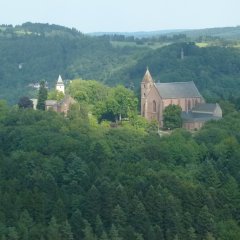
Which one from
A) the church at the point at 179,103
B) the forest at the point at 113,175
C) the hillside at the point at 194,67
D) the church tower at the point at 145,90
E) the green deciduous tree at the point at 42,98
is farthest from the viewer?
the hillside at the point at 194,67

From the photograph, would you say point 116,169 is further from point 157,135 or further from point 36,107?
point 36,107

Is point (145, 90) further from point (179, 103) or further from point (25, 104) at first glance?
point (25, 104)

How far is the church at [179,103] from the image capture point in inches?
3760

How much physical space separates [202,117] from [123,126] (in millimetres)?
9525

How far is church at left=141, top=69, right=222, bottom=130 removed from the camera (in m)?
95.5

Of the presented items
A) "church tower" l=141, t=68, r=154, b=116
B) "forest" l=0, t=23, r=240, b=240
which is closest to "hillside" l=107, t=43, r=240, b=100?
"church tower" l=141, t=68, r=154, b=116

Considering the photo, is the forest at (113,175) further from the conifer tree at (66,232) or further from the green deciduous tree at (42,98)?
the green deciduous tree at (42,98)

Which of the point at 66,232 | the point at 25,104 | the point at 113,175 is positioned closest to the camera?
the point at 66,232

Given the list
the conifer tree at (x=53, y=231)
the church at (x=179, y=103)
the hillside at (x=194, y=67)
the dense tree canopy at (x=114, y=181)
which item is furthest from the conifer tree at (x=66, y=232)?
the hillside at (x=194, y=67)

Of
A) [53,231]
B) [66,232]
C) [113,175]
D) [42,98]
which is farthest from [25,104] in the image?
[53,231]

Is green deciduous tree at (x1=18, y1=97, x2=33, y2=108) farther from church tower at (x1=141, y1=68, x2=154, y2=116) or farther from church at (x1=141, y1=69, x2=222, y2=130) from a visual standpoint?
church at (x1=141, y1=69, x2=222, y2=130)

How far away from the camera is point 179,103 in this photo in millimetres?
98375

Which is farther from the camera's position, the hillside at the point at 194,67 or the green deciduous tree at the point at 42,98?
the hillside at the point at 194,67

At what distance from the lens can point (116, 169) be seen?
7088cm
